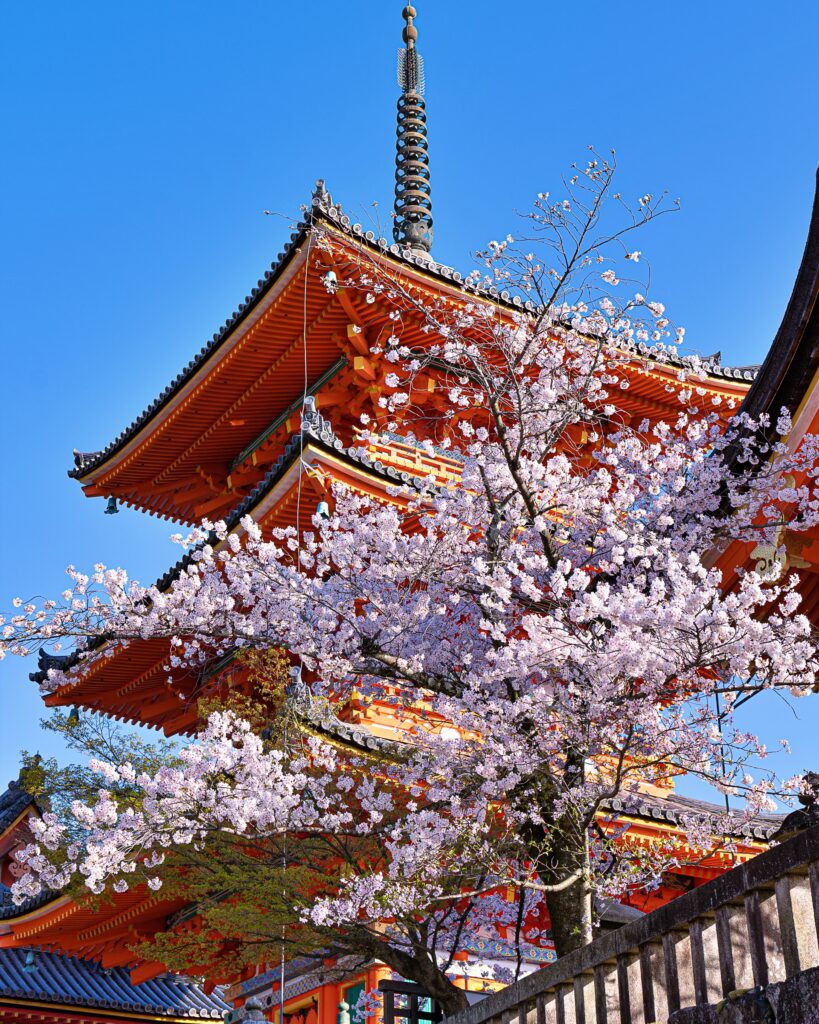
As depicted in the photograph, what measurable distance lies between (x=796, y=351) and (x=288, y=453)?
22.5 feet

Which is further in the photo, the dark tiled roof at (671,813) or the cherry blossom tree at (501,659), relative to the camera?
the dark tiled roof at (671,813)

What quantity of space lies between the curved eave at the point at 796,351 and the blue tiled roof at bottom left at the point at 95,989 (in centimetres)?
1429

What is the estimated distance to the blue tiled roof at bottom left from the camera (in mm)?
17047

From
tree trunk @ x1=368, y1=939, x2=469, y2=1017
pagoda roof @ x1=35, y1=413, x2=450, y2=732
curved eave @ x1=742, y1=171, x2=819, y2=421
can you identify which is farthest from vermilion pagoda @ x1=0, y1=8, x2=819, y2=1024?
curved eave @ x1=742, y1=171, x2=819, y2=421

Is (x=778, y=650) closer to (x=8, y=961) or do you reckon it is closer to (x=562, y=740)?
(x=562, y=740)

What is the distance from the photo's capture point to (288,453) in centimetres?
1282

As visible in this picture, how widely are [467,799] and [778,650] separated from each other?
2.58 metres

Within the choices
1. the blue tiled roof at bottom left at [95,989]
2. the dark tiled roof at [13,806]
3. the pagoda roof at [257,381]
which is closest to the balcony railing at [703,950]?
the pagoda roof at [257,381]

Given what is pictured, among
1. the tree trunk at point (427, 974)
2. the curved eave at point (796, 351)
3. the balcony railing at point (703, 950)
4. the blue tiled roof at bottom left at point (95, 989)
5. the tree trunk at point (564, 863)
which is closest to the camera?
the balcony railing at point (703, 950)

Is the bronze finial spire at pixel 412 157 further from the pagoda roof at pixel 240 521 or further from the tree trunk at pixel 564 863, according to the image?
the tree trunk at pixel 564 863

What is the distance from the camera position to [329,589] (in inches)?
385

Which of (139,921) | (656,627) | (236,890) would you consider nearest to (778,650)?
(656,627)

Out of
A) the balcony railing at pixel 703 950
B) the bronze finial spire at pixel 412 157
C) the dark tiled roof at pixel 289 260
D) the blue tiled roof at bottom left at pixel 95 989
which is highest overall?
the bronze finial spire at pixel 412 157

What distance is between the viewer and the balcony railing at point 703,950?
458 cm
